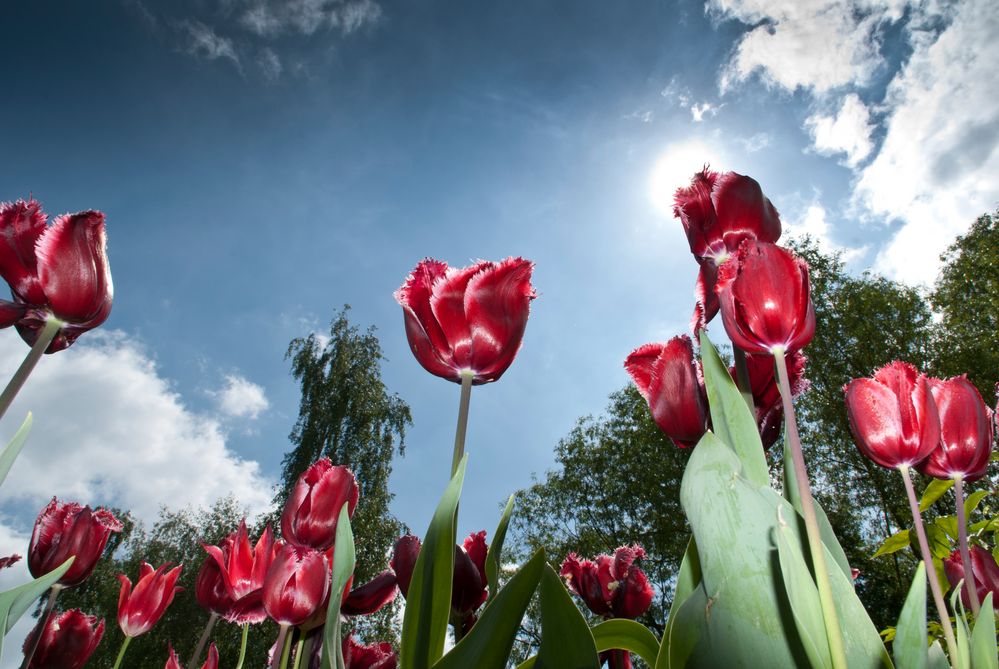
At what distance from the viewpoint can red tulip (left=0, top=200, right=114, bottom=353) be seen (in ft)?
2.95

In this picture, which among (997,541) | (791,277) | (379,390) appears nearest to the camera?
(791,277)

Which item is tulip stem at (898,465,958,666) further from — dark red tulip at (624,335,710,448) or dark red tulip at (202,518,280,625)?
dark red tulip at (202,518,280,625)

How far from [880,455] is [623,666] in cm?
69

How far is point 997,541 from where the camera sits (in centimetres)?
162

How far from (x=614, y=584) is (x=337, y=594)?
119 centimetres

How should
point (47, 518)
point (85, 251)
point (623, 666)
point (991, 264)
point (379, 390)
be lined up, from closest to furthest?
point (85, 251) < point (623, 666) < point (47, 518) < point (991, 264) < point (379, 390)

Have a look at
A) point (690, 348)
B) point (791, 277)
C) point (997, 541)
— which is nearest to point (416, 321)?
point (690, 348)

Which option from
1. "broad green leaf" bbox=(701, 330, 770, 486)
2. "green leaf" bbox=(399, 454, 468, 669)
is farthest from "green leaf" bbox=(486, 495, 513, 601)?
"broad green leaf" bbox=(701, 330, 770, 486)

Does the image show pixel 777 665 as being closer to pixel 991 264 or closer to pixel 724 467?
pixel 724 467

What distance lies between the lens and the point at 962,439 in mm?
1058

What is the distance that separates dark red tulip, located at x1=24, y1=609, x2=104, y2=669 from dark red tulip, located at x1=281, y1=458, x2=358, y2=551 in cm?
105

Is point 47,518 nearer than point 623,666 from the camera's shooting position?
No

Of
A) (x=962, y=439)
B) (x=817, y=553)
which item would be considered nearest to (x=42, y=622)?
(x=817, y=553)

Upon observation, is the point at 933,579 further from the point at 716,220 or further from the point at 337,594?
the point at 337,594
